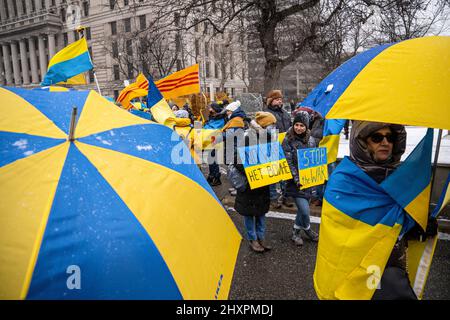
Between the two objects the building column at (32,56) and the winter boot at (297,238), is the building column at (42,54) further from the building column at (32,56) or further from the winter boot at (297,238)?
the winter boot at (297,238)

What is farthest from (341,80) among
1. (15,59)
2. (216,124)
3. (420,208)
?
(15,59)

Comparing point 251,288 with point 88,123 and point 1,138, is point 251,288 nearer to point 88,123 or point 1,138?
point 88,123

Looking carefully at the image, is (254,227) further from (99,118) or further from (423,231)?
(99,118)

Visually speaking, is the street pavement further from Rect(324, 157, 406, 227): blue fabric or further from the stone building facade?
the stone building facade

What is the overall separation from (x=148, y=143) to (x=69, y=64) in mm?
6250

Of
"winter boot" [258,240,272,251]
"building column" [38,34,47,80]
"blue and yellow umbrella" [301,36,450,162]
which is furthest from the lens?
"building column" [38,34,47,80]

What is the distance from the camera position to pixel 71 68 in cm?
692

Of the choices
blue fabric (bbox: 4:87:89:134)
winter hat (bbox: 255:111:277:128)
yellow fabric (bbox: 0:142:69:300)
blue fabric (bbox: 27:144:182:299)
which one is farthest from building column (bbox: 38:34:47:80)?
blue fabric (bbox: 27:144:182:299)

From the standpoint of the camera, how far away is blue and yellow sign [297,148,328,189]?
14.0 ft

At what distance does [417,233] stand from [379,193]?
38 cm

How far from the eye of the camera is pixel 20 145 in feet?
4.88

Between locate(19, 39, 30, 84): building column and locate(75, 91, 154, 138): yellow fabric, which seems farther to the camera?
locate(19, 39, 30, 84): building column

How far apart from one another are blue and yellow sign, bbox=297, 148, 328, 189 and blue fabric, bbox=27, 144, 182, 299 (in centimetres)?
319
